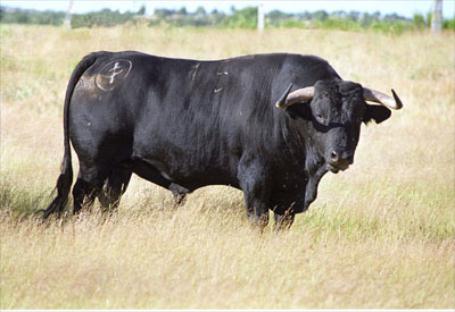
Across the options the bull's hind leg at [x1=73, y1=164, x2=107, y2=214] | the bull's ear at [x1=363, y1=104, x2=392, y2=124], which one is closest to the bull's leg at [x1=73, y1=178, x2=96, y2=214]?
the bull's hind leg at [x1=73, y1=164, x2=107, y2=214]

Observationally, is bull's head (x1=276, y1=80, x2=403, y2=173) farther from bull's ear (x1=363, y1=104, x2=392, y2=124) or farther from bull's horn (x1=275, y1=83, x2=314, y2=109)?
bull's ear (x1=363, y1=104, x2=392, y2=124)

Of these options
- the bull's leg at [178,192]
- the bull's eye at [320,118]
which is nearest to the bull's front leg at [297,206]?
the bull's eye at [320,118]

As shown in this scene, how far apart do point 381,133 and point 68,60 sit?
379 inches

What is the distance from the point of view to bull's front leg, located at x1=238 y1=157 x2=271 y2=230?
977 centimetres

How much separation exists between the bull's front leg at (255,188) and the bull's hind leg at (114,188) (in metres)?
1.21

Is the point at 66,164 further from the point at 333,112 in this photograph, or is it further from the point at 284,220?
the point at 333,112

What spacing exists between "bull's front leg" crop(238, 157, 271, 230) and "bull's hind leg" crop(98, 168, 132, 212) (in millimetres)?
1212

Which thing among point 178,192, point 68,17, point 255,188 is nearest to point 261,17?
point 68,17

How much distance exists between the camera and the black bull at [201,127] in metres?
9.75

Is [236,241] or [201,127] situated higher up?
[201,127]

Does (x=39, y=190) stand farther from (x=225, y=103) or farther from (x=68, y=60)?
(x=68, y=60)

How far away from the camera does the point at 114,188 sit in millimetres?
10516

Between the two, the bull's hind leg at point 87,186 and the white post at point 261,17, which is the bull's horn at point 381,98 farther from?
the white post at point 261,17

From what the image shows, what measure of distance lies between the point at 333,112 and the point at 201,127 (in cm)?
139
